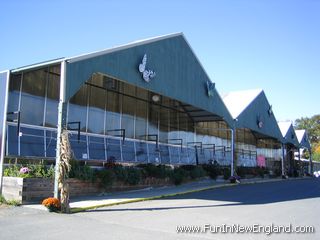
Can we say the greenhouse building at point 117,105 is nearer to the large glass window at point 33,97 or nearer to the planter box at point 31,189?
the large glass window at point 33,97

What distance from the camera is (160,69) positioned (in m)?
21.3

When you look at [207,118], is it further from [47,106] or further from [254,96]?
[47,106]

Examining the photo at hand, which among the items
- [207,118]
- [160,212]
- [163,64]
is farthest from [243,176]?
[160,212]

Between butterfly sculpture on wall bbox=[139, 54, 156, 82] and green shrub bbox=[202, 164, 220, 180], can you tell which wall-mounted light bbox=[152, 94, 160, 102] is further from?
butterfly sculpture on wall bbox=[139, 54, 156, 82]

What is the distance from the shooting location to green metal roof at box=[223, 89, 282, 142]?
33656 mm

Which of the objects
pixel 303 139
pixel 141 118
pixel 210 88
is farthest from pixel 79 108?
pixel 303 139

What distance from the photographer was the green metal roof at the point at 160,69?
Answer: 15.6 m

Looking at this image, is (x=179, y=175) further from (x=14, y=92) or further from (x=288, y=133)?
(x=288, y=133)

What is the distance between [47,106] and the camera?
1945cm

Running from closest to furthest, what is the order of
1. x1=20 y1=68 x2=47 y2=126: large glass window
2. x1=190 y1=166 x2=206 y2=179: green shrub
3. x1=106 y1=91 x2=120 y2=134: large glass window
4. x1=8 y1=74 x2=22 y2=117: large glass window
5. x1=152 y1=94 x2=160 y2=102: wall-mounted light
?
x1=8 y1=74 x2=22 y2=117: large glass window < x1=20 y1=68 x2=47 y2=126: large glass window < x1=106 y1=91 x2=120 y2=134: large glass window < x1=190 y1=166 x2=206 y2=179: green shrub < x1=152 y1=94 x2=160 y2=102: wall-mounted light

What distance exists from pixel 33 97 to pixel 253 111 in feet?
76.3

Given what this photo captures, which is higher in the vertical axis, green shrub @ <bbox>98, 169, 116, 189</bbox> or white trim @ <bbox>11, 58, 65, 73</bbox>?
white trim @ <bbox>11, 58, 65, 73</bbox>

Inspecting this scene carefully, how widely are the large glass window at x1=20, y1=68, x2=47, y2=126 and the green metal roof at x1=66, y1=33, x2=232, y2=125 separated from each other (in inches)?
162

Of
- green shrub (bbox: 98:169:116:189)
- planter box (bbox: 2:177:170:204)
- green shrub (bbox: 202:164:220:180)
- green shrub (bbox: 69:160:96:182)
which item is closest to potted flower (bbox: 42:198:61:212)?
planter box (bbox: 2:177:170:204)
